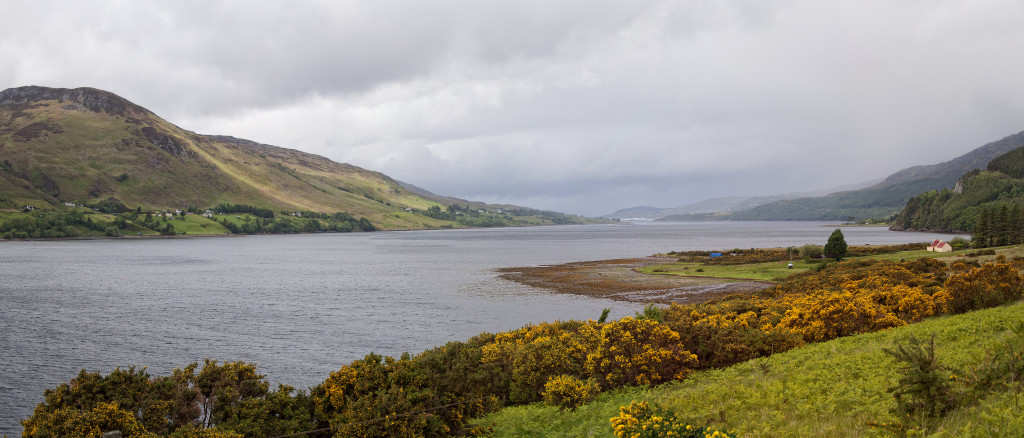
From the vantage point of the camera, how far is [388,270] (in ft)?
379

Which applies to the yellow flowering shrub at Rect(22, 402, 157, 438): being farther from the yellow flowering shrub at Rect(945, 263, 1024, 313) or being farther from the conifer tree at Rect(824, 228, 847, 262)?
the conifer tree at Rect(824, 228, 847, 262)

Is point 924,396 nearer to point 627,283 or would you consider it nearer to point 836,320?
point 836,320

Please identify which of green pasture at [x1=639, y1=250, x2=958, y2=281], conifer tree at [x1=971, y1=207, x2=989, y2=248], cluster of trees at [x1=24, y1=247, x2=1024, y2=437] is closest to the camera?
cluster of trees at [x1=24, y1=247, x2=1024, y2=437]

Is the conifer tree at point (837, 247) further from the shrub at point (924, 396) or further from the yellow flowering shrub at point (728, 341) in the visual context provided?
the shrub at point (924, 396)

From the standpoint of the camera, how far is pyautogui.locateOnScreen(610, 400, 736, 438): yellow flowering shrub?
10975 millimetres

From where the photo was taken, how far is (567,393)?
62.7ft

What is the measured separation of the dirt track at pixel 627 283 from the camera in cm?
7106

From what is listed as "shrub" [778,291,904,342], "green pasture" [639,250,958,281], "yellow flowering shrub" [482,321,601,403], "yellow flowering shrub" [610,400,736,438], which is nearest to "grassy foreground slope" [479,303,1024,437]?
"yellow flowering shrub" [482,321,601,403]

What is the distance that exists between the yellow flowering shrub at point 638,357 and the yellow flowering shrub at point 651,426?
29.5 feet

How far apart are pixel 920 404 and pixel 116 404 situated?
67.9 ft

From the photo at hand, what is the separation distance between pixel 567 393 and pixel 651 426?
7.97 meters

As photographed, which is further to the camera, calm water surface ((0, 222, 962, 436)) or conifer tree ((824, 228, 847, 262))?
conifer tree ((824, 228, 847, 262))

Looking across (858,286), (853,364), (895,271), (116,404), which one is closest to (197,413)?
(116,404)

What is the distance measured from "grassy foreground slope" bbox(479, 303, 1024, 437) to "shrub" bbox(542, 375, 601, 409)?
0.34m
